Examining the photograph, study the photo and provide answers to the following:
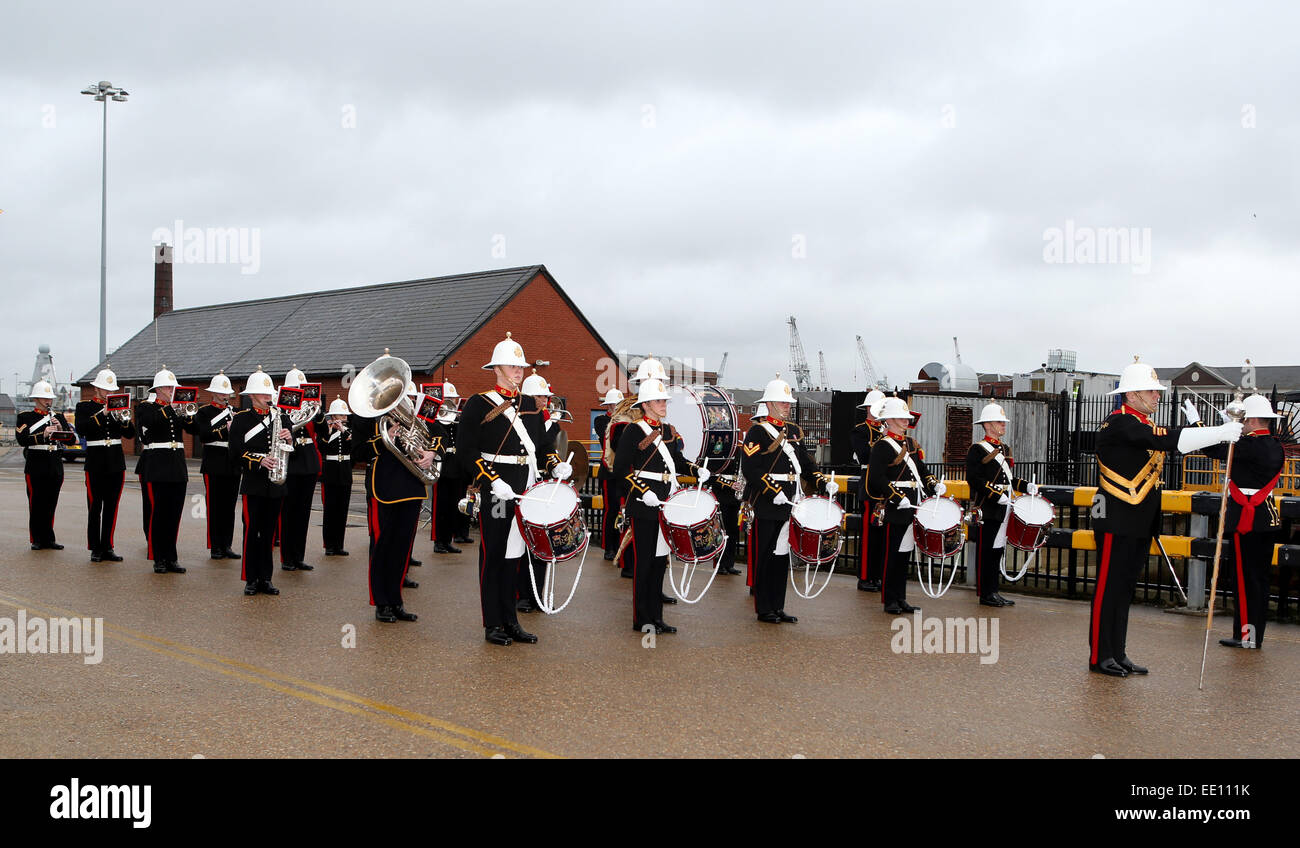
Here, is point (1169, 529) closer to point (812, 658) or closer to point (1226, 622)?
point (1226, 622)

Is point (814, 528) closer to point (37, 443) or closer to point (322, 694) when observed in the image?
point (322, 694)

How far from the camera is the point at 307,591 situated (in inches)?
409

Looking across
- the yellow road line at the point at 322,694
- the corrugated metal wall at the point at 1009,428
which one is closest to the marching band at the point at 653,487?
the yellow road line at the point at 322,694

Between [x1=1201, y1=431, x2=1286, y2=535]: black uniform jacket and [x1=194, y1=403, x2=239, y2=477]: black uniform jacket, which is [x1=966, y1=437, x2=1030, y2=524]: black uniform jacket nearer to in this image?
[x1=1201, y1=431, x2=1286, y2=535]: black uniform jacket

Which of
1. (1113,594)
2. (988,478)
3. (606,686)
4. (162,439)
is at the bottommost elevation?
(606,686)

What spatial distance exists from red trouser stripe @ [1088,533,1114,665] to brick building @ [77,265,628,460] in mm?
25367

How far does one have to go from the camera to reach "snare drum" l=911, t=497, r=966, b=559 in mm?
9641

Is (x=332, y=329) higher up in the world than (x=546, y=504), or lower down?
higher up

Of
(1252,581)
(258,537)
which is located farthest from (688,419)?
(1252,581)

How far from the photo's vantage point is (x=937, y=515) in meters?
9.63

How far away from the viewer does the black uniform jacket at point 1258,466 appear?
8.16m

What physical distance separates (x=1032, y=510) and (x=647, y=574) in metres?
3.93

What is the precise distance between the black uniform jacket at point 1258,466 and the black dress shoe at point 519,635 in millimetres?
5303
